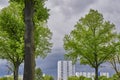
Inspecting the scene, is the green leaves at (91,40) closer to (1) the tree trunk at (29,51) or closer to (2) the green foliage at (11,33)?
(2) the green foliage at (11,33)

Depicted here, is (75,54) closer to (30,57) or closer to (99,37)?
(99,37)

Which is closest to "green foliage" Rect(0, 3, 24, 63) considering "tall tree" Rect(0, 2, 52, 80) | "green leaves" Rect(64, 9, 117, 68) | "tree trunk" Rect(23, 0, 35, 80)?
"tall tree" Rect(0, 2, 52, 80)

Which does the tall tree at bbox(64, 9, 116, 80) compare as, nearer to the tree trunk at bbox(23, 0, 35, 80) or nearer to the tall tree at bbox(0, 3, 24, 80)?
the tall tree at bbox(0, 3, 24, 80)

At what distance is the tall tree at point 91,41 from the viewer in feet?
129

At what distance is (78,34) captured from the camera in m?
41.7

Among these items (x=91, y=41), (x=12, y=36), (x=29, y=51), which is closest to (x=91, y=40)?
(x=91, y=41)

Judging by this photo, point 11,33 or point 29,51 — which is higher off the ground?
point 11,33

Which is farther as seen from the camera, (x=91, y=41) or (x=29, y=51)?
(x=91, y=41)

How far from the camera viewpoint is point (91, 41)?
39.7 m

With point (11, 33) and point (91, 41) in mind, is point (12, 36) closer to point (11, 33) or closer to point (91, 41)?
point (11, 33)

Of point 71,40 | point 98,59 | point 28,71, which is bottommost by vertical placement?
point 28,71

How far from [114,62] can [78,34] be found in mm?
14530

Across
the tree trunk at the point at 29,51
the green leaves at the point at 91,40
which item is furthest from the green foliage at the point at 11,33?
the tree trunk at the point at 29,51

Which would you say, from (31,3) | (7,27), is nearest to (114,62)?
(7,27)
